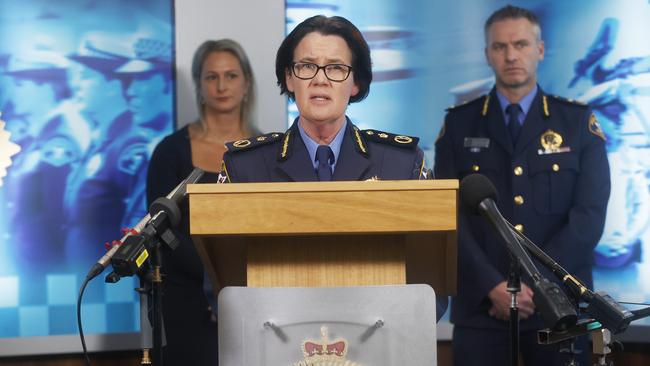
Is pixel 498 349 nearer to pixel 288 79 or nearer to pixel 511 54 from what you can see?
pixel 511 54

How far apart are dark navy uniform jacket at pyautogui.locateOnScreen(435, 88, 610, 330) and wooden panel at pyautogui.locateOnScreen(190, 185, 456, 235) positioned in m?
1.78

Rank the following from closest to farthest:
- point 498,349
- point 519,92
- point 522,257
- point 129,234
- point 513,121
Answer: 1. point 522,257
2. point 129,234
3. point 498,349
4. point 513,121
5. point 519,92

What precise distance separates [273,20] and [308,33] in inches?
76.4

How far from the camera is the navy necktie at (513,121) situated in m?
3.91

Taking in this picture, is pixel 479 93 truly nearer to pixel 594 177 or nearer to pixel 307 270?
pixel 594 177

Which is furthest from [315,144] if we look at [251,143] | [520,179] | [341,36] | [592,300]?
[520,179]

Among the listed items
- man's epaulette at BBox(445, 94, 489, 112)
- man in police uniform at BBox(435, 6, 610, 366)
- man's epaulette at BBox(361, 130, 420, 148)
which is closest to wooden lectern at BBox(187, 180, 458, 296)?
man's epaulette at BBox(361, 130, 420, 148)

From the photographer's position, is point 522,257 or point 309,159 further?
point 309,159

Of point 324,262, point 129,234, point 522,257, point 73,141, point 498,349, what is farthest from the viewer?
point 73,141

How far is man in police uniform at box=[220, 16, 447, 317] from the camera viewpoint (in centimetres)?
258

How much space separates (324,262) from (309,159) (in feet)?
1.86

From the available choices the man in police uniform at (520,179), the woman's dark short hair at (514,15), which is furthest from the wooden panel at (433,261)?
the woman's dark short hair at (514,15)

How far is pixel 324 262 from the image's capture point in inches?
81.0

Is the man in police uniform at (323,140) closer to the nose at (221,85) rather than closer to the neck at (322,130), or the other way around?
the neck at (322,130)
